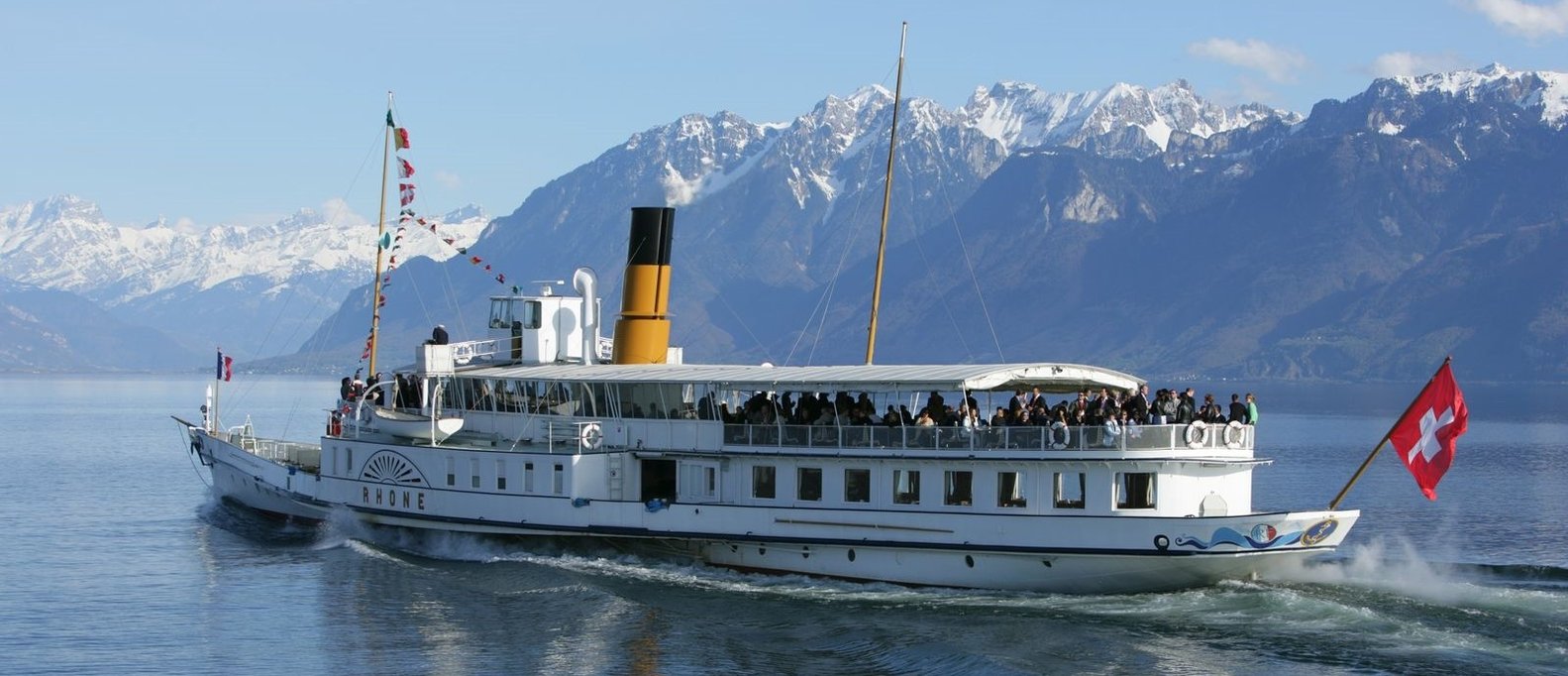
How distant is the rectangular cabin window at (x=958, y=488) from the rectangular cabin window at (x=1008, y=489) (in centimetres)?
63

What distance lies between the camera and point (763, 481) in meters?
43.2

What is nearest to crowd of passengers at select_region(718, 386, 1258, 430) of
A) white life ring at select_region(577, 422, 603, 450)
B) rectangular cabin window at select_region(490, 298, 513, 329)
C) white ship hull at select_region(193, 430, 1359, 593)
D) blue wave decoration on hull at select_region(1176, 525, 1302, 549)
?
white ship hull at select_region(193, 430, 1359, 593)

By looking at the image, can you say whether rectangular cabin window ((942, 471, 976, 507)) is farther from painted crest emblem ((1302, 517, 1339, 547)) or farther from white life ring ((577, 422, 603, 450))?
white life ring ((577, 422, 603, 450))

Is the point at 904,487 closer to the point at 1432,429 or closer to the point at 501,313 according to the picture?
the point at 1432,429

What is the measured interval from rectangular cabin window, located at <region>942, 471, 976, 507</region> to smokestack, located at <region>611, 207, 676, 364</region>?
11850 millimetres

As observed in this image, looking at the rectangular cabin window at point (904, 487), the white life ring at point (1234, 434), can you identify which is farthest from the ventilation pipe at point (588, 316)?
the white life ring at point (1234, 434)

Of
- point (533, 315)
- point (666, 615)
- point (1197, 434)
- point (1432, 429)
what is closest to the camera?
point (1432, 429)

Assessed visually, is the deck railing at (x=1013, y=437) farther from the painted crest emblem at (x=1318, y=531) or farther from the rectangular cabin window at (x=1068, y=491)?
the painted crest emblem at (x=1318, y=531)

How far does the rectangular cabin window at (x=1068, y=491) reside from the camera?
39531 millimetres

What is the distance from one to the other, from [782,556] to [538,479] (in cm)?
705

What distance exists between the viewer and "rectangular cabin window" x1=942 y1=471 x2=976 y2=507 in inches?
1596

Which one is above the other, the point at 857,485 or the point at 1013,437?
the point at 1013,437

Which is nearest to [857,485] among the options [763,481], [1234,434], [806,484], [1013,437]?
[806,484]

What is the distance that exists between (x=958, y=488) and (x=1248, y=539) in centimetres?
660
